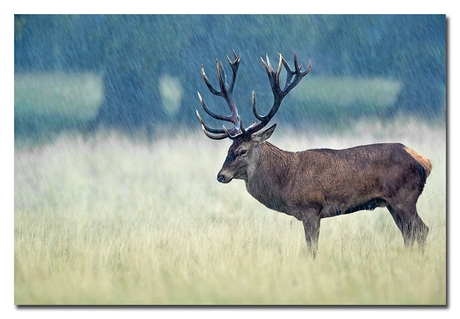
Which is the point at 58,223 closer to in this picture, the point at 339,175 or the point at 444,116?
the point at 339,175

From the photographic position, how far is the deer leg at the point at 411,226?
23.1 feet

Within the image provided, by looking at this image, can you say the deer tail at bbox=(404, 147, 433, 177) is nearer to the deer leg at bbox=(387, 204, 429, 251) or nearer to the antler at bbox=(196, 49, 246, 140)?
the deer leg at bbox=(387, 204, 429, 251)

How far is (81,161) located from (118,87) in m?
1.77

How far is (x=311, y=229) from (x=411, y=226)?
1.20 metres

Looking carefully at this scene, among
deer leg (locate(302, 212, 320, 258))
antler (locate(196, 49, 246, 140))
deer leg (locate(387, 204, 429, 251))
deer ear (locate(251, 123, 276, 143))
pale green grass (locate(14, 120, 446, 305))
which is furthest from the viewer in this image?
antler (locate(196, 49, 246, 140))

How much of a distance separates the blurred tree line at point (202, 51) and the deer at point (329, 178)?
87cm

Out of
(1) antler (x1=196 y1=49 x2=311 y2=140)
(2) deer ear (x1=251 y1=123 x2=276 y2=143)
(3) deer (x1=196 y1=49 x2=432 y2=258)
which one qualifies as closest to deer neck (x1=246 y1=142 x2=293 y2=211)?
(3) deer (x1=196 y1=49 x2=432 y2=258)

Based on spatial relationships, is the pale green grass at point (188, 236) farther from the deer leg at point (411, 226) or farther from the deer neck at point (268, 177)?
the deer neck at point (268, 177)

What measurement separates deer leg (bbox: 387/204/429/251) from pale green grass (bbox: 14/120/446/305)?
14 centimetres

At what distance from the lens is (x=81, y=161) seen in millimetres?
8719

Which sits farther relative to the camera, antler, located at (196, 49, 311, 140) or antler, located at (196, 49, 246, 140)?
antler, located at (196, 49, 246, 140)

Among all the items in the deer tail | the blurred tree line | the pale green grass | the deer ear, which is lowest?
the pale green grass

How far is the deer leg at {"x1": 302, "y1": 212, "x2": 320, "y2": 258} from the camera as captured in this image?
6.85 metres
